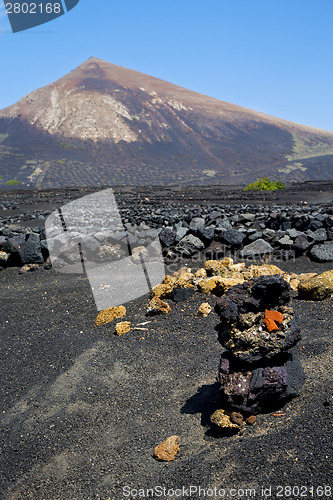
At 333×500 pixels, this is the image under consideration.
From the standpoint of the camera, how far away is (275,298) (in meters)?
4.09

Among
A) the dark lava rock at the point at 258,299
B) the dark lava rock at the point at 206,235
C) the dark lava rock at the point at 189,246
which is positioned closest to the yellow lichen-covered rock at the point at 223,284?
the dark lava rock at the point at 258,299

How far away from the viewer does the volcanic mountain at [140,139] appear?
65.9 m

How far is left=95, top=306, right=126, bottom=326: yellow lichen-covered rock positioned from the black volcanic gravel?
0.56ft

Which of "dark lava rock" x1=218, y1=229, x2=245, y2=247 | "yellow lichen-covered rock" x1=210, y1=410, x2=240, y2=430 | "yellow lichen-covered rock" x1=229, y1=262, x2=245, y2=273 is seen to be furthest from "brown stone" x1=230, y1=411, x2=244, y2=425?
"dark lava rock" x1=218, y1=229, x2=245, y2=247

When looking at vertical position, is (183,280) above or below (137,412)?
above

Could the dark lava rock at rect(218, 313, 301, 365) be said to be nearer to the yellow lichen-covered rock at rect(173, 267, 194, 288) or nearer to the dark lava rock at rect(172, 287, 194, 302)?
the dark lava rock at rect(172, 287, 194, 302)

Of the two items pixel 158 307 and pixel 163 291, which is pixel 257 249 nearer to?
pixel 163 291

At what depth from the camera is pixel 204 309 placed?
655cm

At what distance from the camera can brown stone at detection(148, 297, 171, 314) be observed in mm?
6812

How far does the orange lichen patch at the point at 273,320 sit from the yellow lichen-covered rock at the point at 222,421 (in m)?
0.91

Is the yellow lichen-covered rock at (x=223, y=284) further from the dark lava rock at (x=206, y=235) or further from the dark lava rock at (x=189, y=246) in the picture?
the dark lava rock at (x=206, y=235)

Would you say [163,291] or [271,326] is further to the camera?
[163,291]

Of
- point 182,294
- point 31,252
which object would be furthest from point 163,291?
point 31,252

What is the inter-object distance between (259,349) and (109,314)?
3592mm
